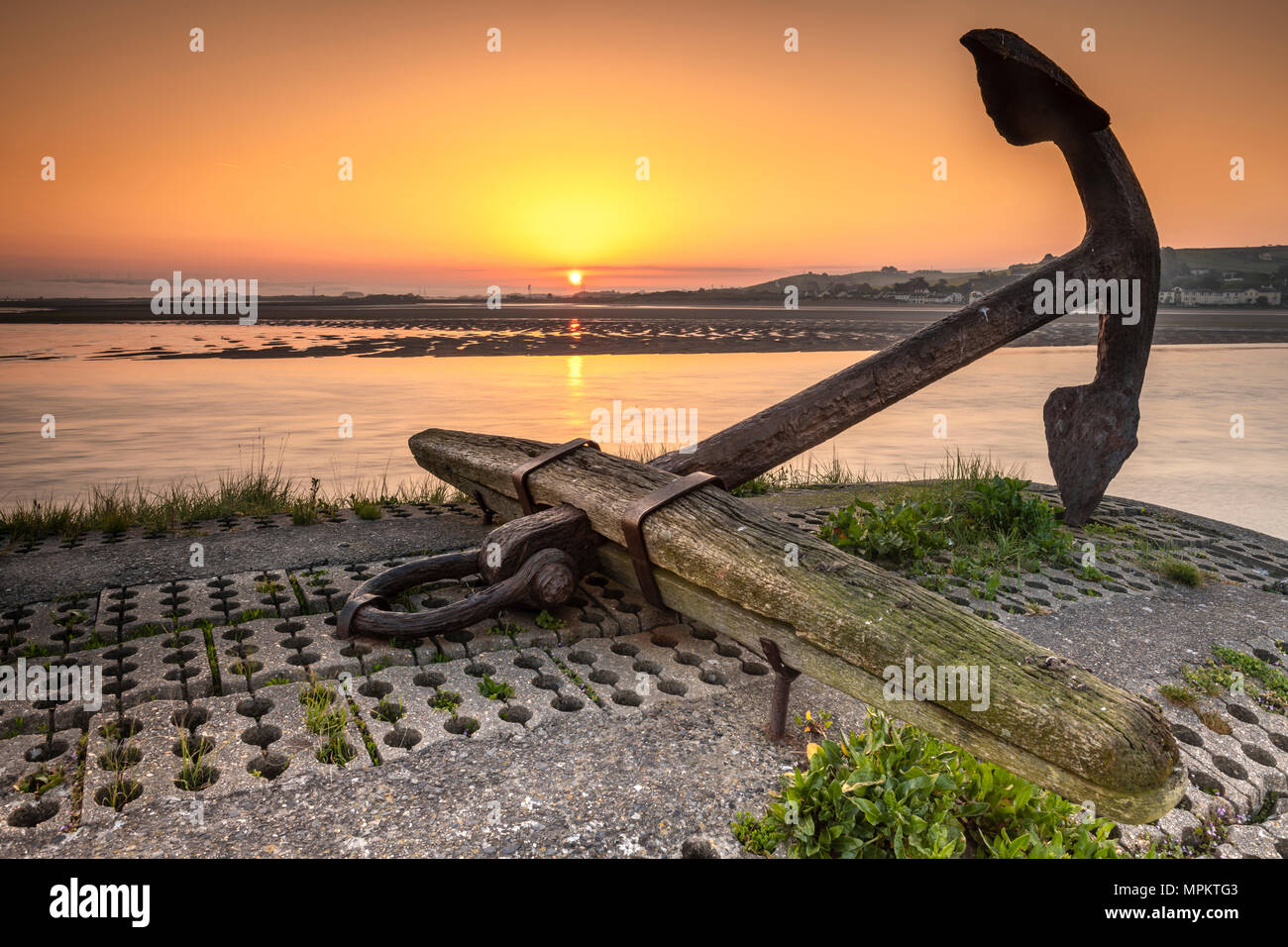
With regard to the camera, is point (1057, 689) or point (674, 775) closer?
point (1057, 689)

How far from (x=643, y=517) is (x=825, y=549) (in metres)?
0.88

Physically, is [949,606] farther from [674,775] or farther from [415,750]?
[415,750]

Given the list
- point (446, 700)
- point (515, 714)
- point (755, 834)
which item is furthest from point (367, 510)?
point (755, 834)

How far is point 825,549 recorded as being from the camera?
3324 mm

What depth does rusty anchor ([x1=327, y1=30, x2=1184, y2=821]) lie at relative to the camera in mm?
2451

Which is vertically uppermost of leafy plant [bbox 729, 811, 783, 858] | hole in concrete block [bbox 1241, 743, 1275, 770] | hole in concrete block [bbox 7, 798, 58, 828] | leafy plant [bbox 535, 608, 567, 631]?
leafy plant [bbox 535, 608, 567, 631]

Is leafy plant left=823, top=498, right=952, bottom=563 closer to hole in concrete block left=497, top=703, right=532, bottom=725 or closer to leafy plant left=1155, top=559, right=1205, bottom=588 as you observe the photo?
leafy plant left=1155, top=559, right=1205, bottom=588

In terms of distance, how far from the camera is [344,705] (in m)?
3.35

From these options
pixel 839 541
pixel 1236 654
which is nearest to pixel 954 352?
pixel 839 541

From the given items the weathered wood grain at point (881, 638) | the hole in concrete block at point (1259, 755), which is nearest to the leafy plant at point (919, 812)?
the weathered wood grain at point (881, 638)

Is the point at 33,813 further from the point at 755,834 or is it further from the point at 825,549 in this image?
the point at 825,549

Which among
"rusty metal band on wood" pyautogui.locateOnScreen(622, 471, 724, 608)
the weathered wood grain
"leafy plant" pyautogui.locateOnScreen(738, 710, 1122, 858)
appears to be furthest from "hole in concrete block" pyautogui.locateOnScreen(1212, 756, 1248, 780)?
"rusty metal band on wood" pyautogui.locateOnScreen(622, 471, 724, 608)

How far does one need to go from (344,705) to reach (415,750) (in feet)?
1.54

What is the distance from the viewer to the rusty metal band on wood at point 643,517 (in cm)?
378
